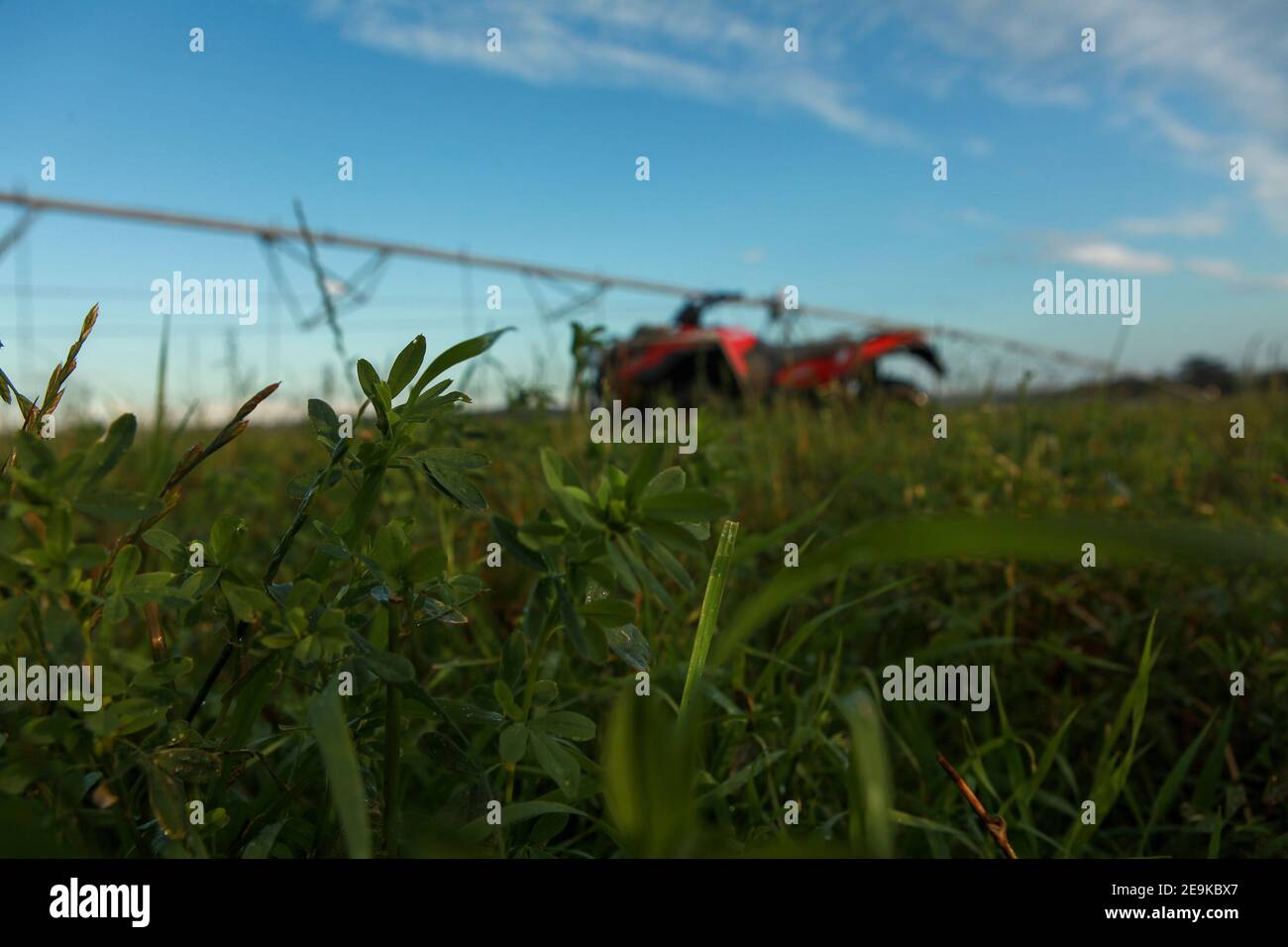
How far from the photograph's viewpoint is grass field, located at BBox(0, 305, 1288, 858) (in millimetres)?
555

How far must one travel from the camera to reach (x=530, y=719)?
743 mm

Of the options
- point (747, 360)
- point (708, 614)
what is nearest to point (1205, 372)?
point (747, 360)

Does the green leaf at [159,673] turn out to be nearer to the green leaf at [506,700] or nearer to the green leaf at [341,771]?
the green leaf at [341,771]

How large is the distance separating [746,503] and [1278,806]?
142 centimetres

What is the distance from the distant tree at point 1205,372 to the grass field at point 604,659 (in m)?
11.5

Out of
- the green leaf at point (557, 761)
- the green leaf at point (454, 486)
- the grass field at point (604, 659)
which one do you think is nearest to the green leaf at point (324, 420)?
the grass field at point (604, 659)

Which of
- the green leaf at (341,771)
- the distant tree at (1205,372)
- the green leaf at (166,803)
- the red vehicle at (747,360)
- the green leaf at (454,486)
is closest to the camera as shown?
the green leaf at (341,771)

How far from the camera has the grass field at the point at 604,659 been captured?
55 cm

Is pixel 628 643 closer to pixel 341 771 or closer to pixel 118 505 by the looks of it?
pixel 341 771
